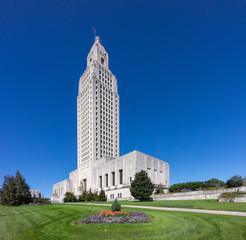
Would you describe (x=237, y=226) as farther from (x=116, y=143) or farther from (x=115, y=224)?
(x=116, y=143)

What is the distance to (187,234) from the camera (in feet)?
32.3

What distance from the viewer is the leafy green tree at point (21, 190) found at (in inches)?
1350

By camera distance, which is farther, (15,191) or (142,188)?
(142,188)

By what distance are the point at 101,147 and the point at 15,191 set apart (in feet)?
169

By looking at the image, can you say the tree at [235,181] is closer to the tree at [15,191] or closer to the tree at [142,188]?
the tree at [142,188]

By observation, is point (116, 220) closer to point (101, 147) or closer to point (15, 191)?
point (15, 191)

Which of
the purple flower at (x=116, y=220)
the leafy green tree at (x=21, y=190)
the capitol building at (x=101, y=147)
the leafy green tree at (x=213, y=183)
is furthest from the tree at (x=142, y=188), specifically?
the leafy green tree at (x=213, y=183)

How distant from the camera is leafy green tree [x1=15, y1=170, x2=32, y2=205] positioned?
34281 mm

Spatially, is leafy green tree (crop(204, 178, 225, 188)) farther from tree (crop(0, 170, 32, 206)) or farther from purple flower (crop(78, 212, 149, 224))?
purple flower (crop(78, 212, 149, 224))

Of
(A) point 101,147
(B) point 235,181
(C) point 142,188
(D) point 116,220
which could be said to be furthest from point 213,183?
(D) point 116,220

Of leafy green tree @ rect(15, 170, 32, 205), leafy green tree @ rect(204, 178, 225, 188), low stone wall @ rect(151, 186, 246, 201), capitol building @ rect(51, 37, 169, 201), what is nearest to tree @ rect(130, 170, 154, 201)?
low stone wall @ rect(151, 186, 246, 201)

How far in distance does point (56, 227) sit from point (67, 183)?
295 feet

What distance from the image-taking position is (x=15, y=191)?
34500mm

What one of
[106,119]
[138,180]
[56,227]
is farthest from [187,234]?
[106,119]
